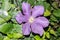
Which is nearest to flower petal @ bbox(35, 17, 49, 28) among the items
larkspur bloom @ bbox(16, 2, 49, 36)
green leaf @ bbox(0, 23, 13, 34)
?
larkspur bloom @ bbox(16, 2, 49, 36)

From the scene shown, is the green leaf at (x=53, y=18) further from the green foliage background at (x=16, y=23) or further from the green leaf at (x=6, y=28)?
the green leaf at (x=6, y=28)

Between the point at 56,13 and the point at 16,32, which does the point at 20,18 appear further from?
the point at 56,13

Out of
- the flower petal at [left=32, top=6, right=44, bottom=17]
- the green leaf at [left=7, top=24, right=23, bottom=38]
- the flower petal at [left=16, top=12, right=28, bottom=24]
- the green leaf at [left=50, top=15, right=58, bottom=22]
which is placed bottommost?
the green leaf at [left=7, top=24, right=23, bottom=38]

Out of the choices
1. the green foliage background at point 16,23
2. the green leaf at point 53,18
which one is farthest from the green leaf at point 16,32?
the green leaf at point 53,18

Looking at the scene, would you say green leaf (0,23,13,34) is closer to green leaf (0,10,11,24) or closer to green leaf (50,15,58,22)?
green leaf (0,10,11,24)

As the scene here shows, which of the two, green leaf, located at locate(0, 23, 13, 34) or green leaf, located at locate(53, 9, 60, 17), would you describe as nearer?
green leaf, located at locate(0, 23, 13, 34)
